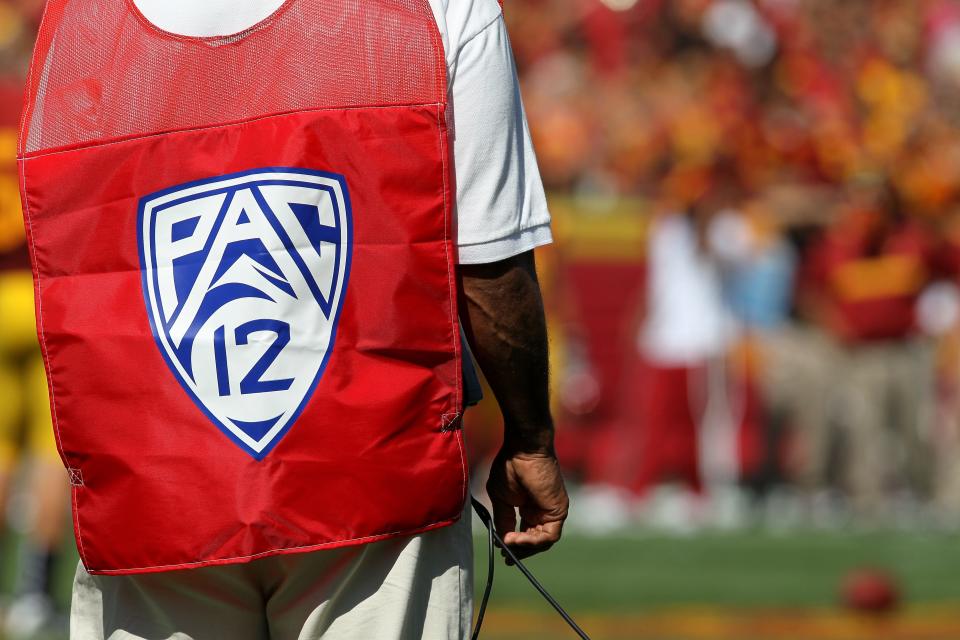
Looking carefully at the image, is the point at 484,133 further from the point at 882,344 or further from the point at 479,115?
the point at 882,344

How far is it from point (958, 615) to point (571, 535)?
3347mm

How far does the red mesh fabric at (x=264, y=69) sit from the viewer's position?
2.55 metres

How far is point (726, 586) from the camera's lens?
8.65 m

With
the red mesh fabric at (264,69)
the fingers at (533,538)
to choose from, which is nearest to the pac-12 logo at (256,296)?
the red mesh fabric at (264,69)

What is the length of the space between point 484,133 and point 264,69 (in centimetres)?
35

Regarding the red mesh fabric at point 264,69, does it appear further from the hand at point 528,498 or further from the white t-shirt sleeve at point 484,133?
the hand at point 528,498

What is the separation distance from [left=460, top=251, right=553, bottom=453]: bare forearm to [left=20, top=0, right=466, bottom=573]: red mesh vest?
0.10 m

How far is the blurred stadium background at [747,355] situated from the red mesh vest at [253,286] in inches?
202

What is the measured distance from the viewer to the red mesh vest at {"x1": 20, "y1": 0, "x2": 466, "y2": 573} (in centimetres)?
251

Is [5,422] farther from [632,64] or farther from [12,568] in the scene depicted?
[632,64]

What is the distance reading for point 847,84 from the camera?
17.4 metres

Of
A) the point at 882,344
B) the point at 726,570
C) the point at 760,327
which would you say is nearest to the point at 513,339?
the point at 726,570

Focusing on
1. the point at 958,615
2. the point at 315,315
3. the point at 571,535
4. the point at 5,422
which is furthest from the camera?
the point at 571,535

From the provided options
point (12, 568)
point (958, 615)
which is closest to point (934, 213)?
point (958, 615)
